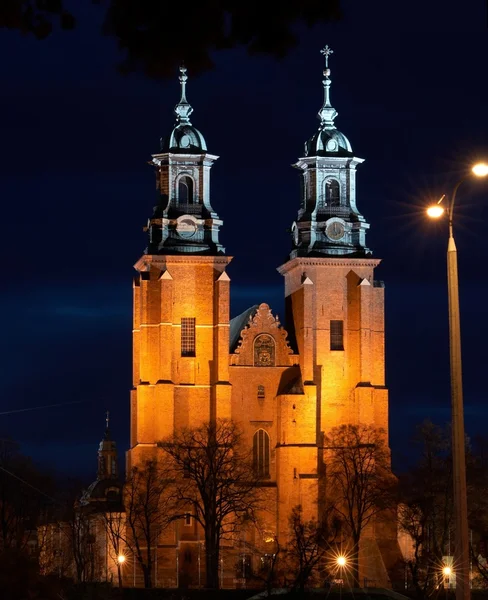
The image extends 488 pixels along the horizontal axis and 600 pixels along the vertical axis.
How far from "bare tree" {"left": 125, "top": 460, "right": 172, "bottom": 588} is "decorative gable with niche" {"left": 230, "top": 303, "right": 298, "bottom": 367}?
9596 mm

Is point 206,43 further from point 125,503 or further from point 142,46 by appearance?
point 125,503

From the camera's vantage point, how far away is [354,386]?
10800 cm

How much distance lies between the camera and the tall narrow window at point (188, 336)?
352 ft

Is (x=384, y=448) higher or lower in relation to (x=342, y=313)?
lower

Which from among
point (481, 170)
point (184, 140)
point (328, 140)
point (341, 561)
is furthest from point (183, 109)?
point (481, 170)

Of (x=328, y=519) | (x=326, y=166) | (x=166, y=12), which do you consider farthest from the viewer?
(x=326, y=166)

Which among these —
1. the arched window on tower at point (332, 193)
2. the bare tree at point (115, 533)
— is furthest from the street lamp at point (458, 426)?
the arched window on tower at point (332, 193)

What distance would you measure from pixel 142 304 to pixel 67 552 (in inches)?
648

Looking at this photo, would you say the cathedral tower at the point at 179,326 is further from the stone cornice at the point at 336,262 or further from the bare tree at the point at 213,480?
the stone cornice at the point at 336,262

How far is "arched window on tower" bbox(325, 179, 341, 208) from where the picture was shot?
11206 cm

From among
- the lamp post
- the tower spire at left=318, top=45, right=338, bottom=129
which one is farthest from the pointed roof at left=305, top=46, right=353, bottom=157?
the lamp post

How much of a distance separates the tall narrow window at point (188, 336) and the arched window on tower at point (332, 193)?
1236 cm

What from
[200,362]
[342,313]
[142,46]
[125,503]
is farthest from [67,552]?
[142,46]

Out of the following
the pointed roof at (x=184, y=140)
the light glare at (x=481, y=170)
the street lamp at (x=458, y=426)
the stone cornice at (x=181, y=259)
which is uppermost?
the pointed roof at (x=184, y=140)
